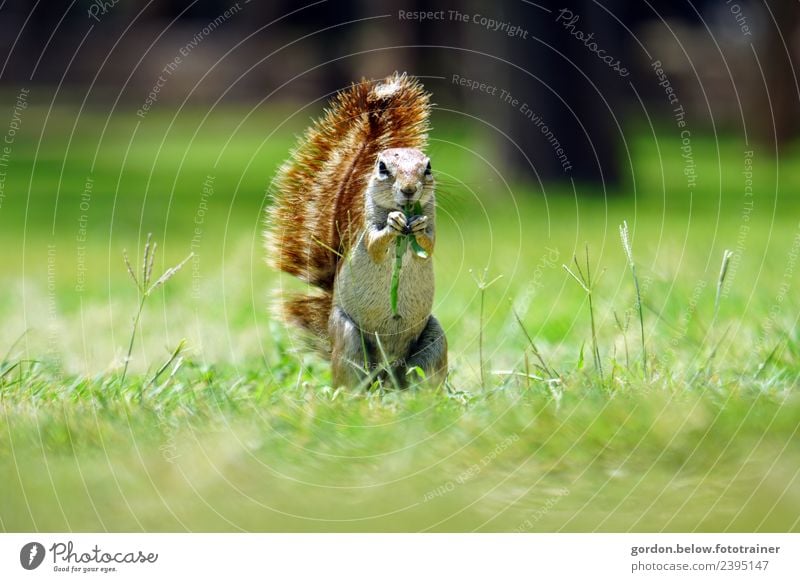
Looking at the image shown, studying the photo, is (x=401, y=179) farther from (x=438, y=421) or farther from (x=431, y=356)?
(x=438, y=421)

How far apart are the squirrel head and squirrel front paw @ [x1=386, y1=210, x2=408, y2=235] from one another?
0.05 m

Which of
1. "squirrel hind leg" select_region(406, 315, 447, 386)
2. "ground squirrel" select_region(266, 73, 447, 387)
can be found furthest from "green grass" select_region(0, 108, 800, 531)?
"ground squirrel" select_region(266, 73, 447, 387)

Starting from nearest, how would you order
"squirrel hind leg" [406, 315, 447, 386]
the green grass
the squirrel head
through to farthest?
the green grass
the squirrel head
"squirrel hind leg" [406, 315, 447, 386]

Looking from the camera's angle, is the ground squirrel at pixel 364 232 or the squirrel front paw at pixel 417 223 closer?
the squirrel front paw at pixel 417 223

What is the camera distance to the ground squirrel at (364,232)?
409 centimetres

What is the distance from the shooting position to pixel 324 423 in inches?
153

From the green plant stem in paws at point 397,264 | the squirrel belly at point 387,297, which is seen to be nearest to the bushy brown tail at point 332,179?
the squirrel belly at point 387,297

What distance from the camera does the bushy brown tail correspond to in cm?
439

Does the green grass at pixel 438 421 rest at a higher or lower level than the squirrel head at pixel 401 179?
lower

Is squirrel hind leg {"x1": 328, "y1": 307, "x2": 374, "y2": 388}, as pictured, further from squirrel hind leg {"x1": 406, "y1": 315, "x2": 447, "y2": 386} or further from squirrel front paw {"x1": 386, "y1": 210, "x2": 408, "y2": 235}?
squirrel front paw {"x1": 386, "y1": 210, "x2": 408, "y2": 235}

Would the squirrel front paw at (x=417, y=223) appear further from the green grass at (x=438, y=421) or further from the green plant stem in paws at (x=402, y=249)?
the green grass at (x=438, y=421)

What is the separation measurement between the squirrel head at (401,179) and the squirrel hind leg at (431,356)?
47cm

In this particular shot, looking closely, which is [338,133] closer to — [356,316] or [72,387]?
[356,316]

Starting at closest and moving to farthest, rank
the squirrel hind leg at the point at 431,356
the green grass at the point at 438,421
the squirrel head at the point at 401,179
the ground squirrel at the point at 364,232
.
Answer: the green grass at the point at 438,421
the squirrel head at the point at 401,179
the ground squirrel at the point at 364,232
the squirrel hind leg at the point at 431,356
